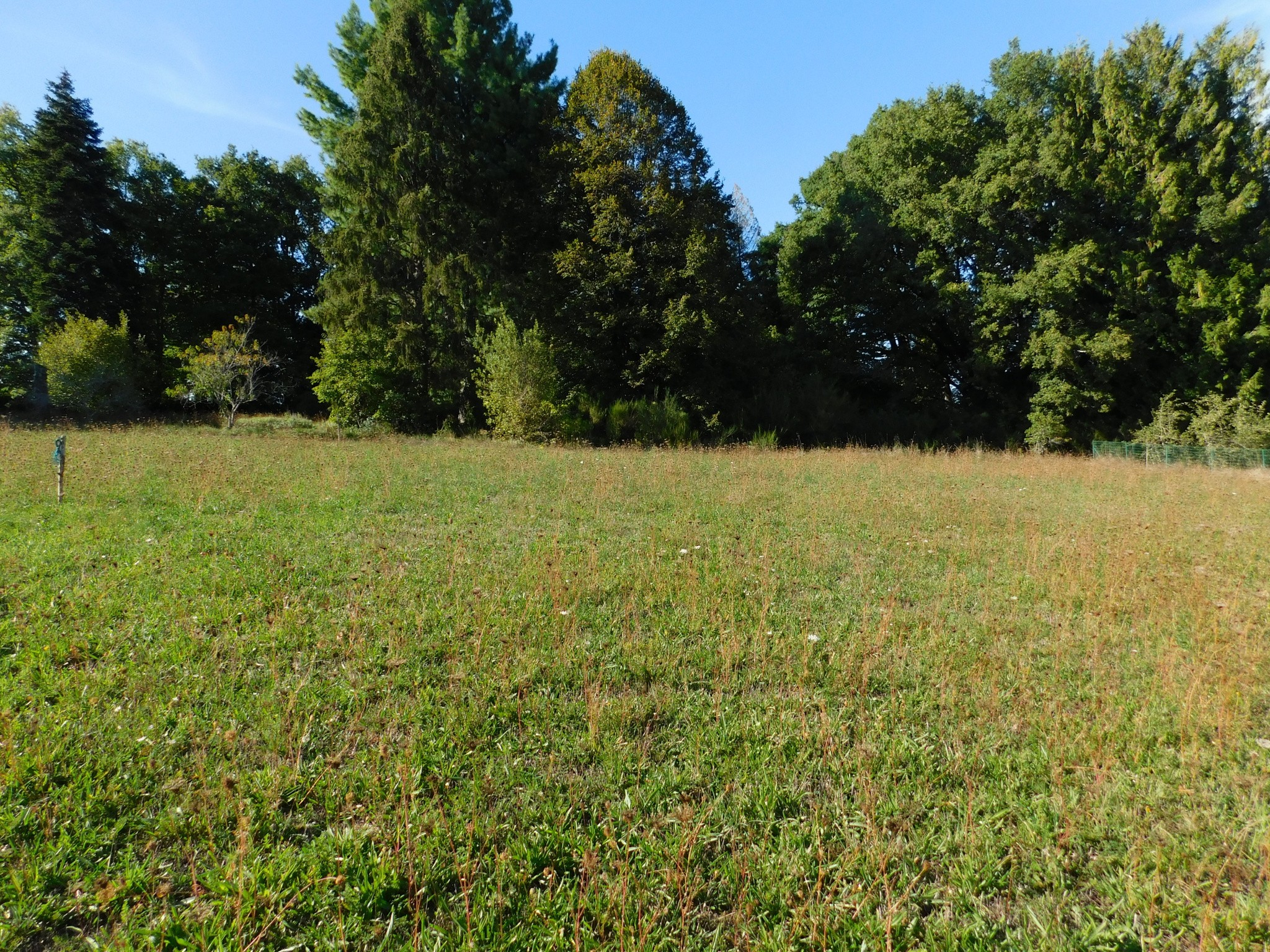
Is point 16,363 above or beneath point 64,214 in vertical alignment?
beneath

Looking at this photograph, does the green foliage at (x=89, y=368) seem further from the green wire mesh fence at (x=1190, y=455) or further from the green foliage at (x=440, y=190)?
the green wire mesh fence at (x=1190, y=455)

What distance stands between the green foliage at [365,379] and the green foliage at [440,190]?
37cm

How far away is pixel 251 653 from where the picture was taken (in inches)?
157

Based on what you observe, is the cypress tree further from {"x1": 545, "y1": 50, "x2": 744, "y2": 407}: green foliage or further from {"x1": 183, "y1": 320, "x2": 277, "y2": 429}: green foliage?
{"x1": 545, "y1": 50, "x2": 744, "y2": 407}: green foliage

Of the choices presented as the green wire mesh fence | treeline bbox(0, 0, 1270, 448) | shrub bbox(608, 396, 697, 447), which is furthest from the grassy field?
treeline bbox(0, 0, 1270, 448)

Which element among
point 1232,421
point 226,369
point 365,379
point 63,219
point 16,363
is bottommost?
point 16,363

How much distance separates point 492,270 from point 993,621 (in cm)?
2251

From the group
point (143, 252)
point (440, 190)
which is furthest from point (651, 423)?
point (143, 252)

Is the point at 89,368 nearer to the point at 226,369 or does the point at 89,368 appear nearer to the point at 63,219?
the point at 226,369

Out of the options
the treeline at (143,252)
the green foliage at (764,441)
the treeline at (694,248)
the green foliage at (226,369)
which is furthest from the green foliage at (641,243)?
the treeline at (143,252)

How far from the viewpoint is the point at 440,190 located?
2294 cm

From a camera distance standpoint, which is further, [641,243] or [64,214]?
[64,214]

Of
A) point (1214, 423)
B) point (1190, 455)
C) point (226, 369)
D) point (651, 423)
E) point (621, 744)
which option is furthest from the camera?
point (226, 369)

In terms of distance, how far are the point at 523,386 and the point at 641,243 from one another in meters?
6.76
